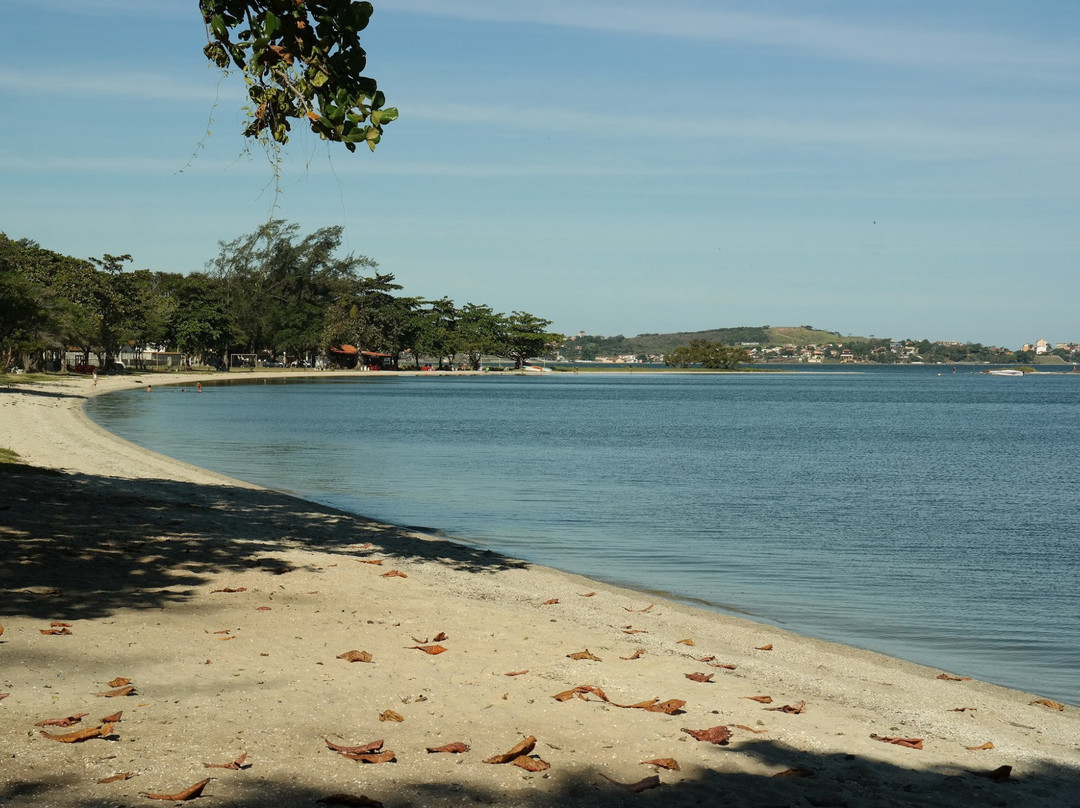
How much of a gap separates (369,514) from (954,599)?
12080 mm

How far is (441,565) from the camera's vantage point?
1412 cm

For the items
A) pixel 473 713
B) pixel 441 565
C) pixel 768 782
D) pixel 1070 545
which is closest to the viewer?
pixel 768 782

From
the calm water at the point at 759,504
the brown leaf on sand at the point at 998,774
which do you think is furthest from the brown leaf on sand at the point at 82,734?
the calm water at the point at 759,504

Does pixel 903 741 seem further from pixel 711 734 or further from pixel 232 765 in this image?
pixel 232 765

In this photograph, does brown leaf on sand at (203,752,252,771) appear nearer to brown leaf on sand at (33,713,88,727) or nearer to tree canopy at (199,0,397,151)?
brown leaf on sand at (33,713,88,727)

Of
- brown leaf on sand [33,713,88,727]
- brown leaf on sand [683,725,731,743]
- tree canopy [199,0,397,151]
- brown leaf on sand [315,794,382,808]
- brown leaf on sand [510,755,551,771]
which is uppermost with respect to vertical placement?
tree canopy [199,0,397,151]

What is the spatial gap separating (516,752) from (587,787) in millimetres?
546

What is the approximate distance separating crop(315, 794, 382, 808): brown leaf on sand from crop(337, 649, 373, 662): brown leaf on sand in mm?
2981

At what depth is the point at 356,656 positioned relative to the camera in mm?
8242

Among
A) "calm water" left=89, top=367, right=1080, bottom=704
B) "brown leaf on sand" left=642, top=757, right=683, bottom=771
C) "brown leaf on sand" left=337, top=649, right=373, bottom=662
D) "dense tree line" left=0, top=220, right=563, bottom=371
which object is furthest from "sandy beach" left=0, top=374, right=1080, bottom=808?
"dense tree line" left=0, top=220, right=563, bottom=371

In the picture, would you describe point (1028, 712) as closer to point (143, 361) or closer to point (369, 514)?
point (369, 514)

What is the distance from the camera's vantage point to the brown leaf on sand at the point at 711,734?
21.9ft

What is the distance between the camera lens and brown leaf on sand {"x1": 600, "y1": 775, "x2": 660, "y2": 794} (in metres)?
5.67

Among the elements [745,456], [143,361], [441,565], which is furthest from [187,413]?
[143,361]
